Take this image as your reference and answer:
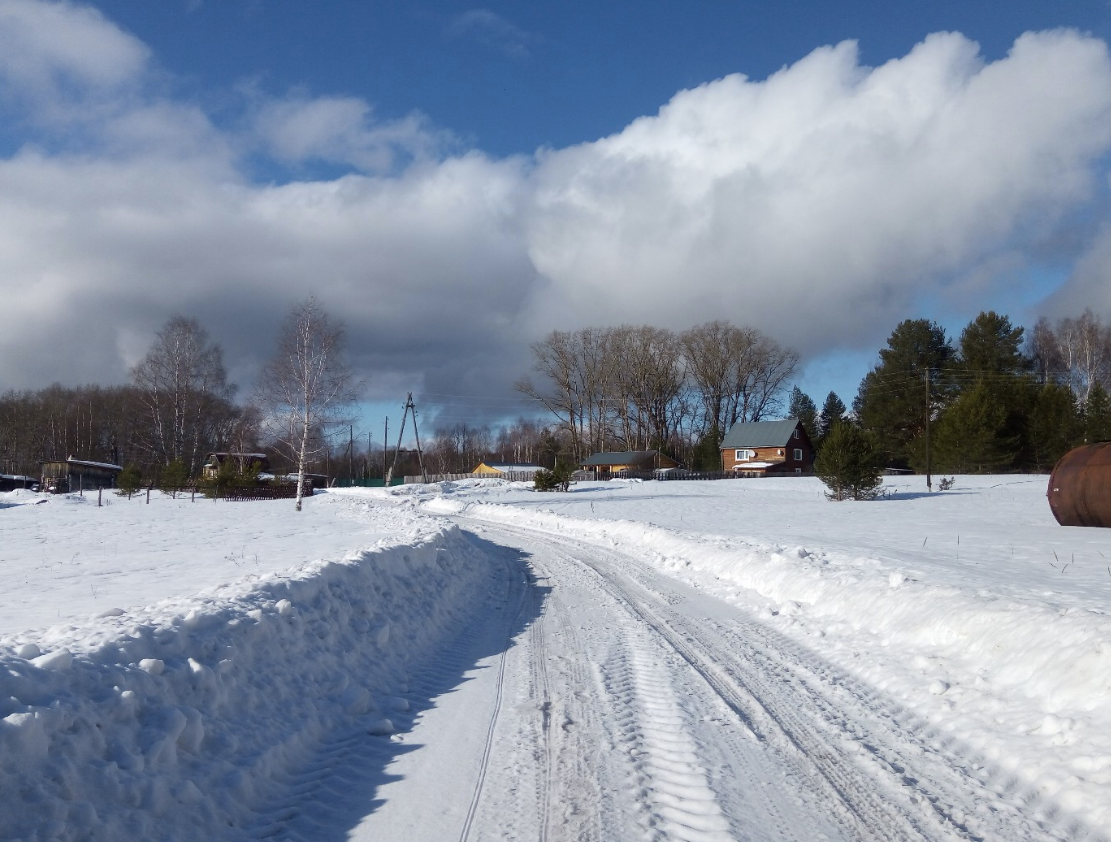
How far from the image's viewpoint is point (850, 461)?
35750 millimetres

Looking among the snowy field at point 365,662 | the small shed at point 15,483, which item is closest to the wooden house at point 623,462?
the small shed at point 15,483

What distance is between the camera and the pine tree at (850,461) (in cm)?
3581

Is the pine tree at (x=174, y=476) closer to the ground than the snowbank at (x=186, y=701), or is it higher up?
higher up

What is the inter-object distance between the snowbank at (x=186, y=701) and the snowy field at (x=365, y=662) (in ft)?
Result: 0.05

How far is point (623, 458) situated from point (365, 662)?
69908 millimetres

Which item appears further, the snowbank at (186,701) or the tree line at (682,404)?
the tree line at (682,404)

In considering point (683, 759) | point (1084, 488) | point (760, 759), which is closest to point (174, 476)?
point (1084, 488)

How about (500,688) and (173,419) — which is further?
(173,419)

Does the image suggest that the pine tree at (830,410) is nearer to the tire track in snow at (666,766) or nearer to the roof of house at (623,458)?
the roof of house at (623,458)

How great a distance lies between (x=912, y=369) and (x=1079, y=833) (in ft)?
235

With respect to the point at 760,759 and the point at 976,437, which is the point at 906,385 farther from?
the point at 760,759

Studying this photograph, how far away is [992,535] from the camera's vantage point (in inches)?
749

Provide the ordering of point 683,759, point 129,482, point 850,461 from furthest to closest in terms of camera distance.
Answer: point 129,482, point 850,461, point 683,759

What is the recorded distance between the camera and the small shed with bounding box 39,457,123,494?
60531mm
